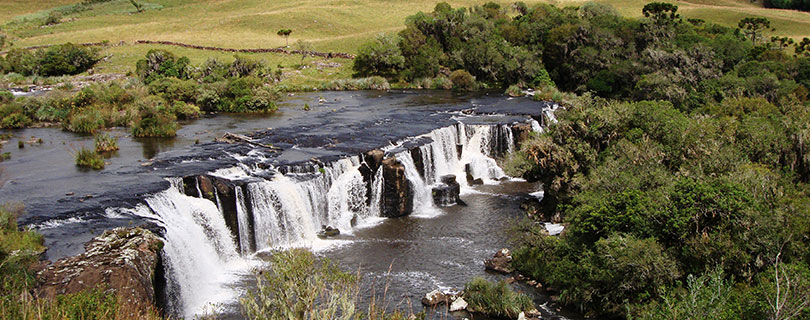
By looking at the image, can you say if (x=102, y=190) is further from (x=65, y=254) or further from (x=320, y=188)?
(x=320, y=188)

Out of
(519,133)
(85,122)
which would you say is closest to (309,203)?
(519,133)

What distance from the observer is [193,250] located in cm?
2689

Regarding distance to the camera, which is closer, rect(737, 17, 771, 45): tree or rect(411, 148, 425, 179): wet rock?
rect(411, 148, 425, 179): wet rock

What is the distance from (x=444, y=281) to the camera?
87.9 ft

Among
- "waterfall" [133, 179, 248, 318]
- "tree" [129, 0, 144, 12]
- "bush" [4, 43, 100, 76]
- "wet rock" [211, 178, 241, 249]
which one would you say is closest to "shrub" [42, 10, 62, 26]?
"tree" [129, 0, 144, 12]

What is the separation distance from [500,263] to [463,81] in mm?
48771

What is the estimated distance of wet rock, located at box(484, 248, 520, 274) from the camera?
27828mm

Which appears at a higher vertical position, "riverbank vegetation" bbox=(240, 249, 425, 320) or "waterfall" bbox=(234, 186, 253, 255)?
"riverbank vegetation" bbox=(240, 249, 425, 320)

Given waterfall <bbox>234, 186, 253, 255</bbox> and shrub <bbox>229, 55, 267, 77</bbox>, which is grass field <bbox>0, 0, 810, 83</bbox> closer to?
shrub <bbox>229, 55, 267, 77</bbox>

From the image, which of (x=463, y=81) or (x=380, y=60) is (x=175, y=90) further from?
(x=463, y=81)

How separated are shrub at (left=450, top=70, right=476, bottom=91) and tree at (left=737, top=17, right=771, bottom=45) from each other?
1732 inches

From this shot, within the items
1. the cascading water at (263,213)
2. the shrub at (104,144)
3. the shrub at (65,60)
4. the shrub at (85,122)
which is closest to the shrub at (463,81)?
the cascading water at (263,213)

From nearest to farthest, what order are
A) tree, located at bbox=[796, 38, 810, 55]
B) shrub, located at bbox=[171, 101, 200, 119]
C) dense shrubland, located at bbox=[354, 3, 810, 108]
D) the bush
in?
shrub, located at bbox=[171, 101, 200, 119] → dense shrubland, located at bbox=[354, 3, 810, 108] → the bush → tree, located at bbox=[796, 38, 810, 55]

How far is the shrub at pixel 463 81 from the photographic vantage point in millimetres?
74875
